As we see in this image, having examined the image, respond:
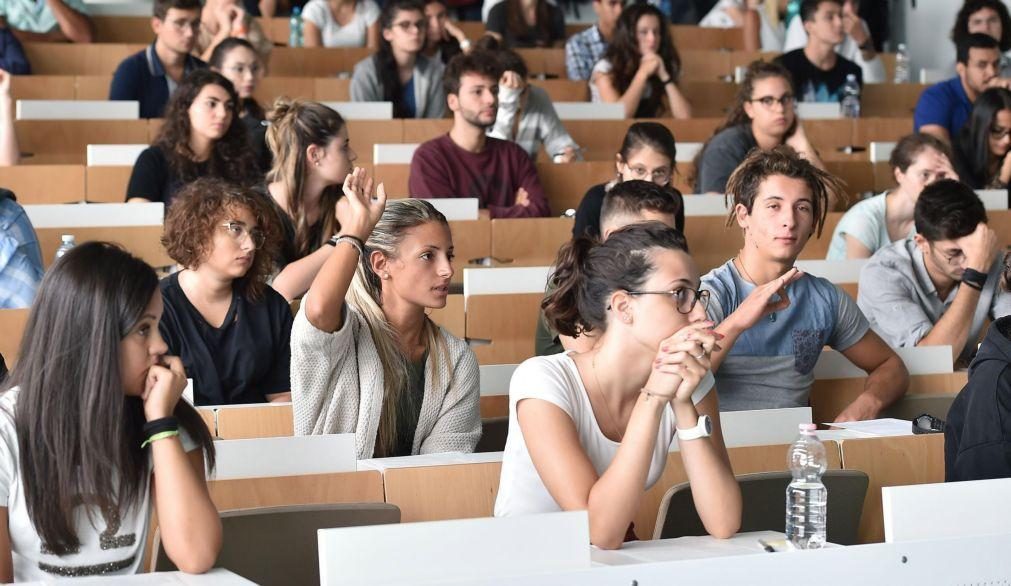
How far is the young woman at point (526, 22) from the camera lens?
23.6ft

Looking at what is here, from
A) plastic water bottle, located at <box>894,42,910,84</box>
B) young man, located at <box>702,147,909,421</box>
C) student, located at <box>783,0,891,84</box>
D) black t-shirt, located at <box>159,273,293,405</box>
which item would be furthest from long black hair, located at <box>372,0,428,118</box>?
young man, located at <box>702,147,909,421</box>

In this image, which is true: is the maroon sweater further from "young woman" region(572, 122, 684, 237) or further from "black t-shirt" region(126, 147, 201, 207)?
"black t-shirt" region(126, 147, 201, 207)

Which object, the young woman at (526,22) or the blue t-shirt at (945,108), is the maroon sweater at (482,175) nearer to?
the blue t-shirt at (945,108)

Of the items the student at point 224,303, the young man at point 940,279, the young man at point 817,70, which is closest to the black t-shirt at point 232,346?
the student at point 224,303

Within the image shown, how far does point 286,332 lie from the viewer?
3385 mm

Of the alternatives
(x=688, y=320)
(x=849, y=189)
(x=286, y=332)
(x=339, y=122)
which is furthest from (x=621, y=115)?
(x=688, y=320)

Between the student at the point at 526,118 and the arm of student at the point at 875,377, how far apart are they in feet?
8.02

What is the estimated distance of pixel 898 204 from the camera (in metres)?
4.77

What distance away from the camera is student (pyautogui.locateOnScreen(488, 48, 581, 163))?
557 cm

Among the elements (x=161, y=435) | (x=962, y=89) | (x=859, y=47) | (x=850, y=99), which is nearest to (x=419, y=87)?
(x=850, y=99)

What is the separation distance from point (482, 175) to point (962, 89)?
7.90 ft

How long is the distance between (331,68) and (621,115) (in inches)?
60.7

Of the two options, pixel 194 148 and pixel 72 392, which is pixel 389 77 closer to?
pixel 194 148

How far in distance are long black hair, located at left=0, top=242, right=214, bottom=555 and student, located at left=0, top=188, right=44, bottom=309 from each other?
1961 millimetres
